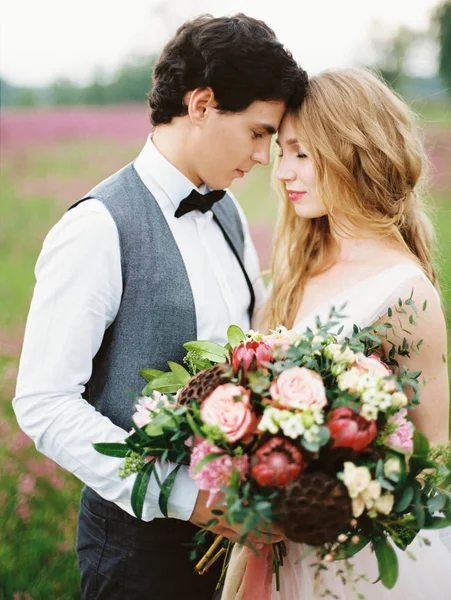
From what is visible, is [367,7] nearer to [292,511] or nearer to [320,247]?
[320,247]

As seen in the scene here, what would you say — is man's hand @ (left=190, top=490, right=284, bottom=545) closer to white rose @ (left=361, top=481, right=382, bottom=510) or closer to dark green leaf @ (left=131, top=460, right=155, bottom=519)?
dark green leaf @ (left=131, top=460, right=155, bottom=519)

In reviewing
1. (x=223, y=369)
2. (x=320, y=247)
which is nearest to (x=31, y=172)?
(x=320, y=247)

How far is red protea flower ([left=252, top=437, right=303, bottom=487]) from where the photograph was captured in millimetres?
1389

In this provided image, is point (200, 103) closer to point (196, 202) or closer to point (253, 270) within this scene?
point (196, 202)

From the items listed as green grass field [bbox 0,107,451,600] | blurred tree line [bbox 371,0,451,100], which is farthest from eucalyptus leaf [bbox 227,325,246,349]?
blurred tree line [bbox 371,0,451,100]

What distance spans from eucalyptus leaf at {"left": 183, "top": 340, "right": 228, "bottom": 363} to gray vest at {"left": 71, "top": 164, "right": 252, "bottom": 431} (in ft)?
0.42

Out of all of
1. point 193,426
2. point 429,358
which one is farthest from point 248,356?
point 429,358

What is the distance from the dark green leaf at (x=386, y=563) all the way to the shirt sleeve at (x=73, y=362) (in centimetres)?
54

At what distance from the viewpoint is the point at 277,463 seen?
139 cm

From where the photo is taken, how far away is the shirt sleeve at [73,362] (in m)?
1.84

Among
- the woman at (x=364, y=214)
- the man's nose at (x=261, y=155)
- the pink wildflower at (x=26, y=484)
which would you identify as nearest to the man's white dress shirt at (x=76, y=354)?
the man's nose at (x=261, y=155)

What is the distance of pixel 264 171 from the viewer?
9.54 metres

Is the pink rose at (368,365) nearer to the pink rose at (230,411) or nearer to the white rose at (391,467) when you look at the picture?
the white rose at (391,467)

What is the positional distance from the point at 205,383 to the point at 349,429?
376 millimetres
